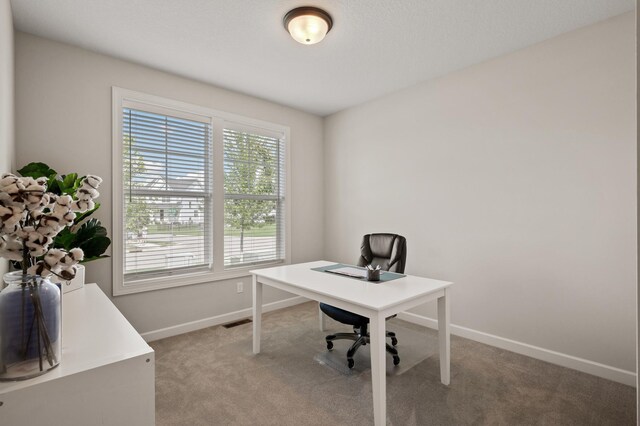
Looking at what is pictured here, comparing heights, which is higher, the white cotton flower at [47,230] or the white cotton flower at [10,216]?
the white cotton flower at [10,216]

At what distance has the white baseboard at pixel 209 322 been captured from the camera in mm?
3146

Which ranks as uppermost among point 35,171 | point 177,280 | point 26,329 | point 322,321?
point 35,171

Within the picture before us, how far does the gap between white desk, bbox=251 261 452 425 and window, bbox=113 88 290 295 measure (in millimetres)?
1087

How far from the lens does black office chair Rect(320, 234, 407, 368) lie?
2549 millimetres

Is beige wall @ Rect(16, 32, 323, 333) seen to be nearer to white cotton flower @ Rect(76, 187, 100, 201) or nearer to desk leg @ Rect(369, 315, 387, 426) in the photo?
white cotton flower @ Rect(76, 187, 100, 201)

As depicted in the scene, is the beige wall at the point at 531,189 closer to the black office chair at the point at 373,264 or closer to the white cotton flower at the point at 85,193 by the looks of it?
the black office chair at the point at 373,264

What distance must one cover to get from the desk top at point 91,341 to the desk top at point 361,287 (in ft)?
3.66

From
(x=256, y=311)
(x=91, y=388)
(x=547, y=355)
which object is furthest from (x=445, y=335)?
(x=91, y=388)

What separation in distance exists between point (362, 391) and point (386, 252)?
1.18 metres

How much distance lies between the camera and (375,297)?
6.49ft

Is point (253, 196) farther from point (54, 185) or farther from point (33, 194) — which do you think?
point (33, 194)

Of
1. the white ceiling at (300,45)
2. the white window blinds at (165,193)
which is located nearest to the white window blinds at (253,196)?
the white window blinds at (165,193)

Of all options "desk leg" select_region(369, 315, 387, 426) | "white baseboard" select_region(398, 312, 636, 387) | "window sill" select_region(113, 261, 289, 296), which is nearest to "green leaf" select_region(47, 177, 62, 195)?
"window sill" select_region(113, 261, 289, 296)

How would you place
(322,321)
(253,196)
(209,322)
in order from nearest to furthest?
(322,321)
(209,322)
(253,196)
